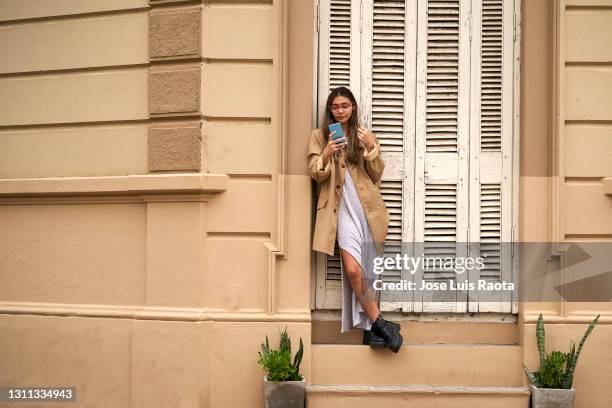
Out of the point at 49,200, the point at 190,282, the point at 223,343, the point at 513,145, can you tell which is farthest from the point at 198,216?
the point at 513,145

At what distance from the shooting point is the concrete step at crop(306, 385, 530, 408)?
19.5ft

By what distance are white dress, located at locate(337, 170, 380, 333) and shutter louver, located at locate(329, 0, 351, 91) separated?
864mm

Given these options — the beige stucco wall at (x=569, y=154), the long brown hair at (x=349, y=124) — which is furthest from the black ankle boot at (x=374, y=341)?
the long brown hair at (x=349, y=124)

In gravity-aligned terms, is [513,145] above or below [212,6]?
below

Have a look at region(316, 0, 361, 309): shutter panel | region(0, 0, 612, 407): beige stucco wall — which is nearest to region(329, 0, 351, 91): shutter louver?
region(316, 0, 361, 309): shutter panel

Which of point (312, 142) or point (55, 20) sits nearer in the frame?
point (312, 142)

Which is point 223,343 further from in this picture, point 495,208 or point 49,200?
point 495,208

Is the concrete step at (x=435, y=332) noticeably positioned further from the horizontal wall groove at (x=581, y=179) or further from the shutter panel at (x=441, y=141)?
the horizontal wall groove at (x=581, y=179)

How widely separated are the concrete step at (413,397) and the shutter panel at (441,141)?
30.1 inches

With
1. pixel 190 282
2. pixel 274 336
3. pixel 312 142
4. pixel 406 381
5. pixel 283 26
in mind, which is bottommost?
pixel 406 381

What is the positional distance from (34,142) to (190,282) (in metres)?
2.14

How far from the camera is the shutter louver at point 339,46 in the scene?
6.39 metres

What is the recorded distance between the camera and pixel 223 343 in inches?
237

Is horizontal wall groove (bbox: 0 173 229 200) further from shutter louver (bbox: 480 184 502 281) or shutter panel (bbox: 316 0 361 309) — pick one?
shutter louver (bbox: 480 184 502 281)
